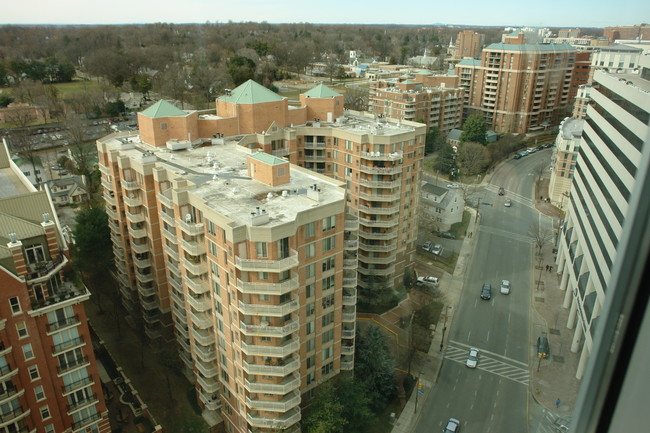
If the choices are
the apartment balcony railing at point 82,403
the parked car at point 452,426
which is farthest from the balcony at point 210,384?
the parked car at point 452,426

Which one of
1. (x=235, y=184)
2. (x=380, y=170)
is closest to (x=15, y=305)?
(x=235, y=184)

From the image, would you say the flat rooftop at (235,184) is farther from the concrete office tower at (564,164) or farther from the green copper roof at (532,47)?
the green copper roof at (532,47)

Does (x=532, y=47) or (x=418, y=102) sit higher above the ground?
(x=532, y=47)

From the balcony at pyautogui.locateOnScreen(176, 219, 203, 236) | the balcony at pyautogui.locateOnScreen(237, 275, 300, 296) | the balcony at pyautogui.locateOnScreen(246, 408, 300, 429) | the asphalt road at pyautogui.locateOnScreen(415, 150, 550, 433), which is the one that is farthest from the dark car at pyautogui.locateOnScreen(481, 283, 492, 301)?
the balcony at pyautogui.locateOnScreen(176, 219, 203, 236)

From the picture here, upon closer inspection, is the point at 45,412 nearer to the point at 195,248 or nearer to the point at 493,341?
the point at 195,248

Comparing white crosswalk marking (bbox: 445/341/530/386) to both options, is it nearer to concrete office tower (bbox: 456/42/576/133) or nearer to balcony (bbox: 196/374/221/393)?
balcony (bbox: 196/374/221/393)

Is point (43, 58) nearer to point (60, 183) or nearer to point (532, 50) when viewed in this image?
point (60, 183)

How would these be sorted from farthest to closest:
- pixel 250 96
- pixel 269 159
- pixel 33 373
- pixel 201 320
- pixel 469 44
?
1. pixel 469 44
2. pixel 250 96
3. pixel 269 159
4. pixel 201 320
5. pixel 33 373

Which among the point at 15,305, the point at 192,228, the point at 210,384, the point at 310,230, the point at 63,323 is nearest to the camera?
the point at 15,305
